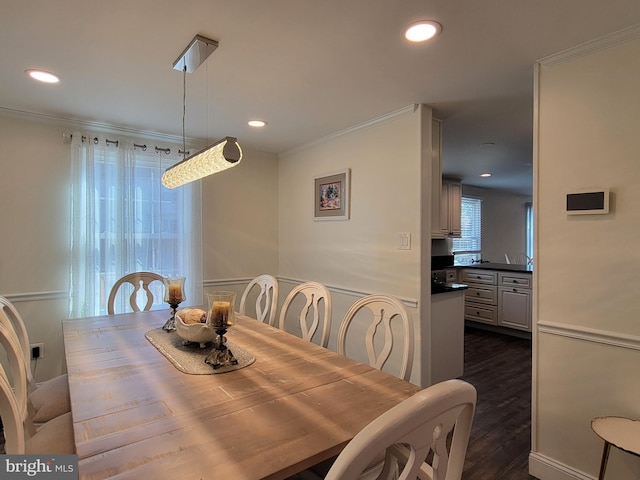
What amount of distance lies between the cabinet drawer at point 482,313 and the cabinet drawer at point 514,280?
39cm

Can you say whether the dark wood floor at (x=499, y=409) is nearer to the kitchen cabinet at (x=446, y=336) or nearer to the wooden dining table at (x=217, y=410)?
the kitchen cabinet at (x=446, y=336)

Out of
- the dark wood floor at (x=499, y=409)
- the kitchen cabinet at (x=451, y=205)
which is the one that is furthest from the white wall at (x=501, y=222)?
the dark wood floor at (x=499, y=409)

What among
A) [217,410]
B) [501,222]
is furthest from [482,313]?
[217,410]

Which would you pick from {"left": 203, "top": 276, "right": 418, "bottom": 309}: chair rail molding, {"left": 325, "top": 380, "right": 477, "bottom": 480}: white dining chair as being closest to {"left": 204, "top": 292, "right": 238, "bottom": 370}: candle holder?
{"left": 325, "top": 380, "right": 477, "bottom": 480}: white dining chair

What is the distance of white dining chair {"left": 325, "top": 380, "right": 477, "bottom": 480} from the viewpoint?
1.79ft

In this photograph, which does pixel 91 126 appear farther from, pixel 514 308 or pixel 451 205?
pixel 514 308

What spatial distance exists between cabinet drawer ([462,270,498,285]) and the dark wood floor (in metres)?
0.81

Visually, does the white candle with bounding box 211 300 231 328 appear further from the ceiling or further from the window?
the window

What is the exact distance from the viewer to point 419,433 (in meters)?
0.62

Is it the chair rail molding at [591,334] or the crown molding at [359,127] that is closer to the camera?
the chair rail molding at [591,334]

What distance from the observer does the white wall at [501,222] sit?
23.3 ft

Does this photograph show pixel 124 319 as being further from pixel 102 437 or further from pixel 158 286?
pixel 102 437

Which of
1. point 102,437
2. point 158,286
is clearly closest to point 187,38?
point 102,437

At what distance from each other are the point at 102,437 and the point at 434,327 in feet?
8.38
